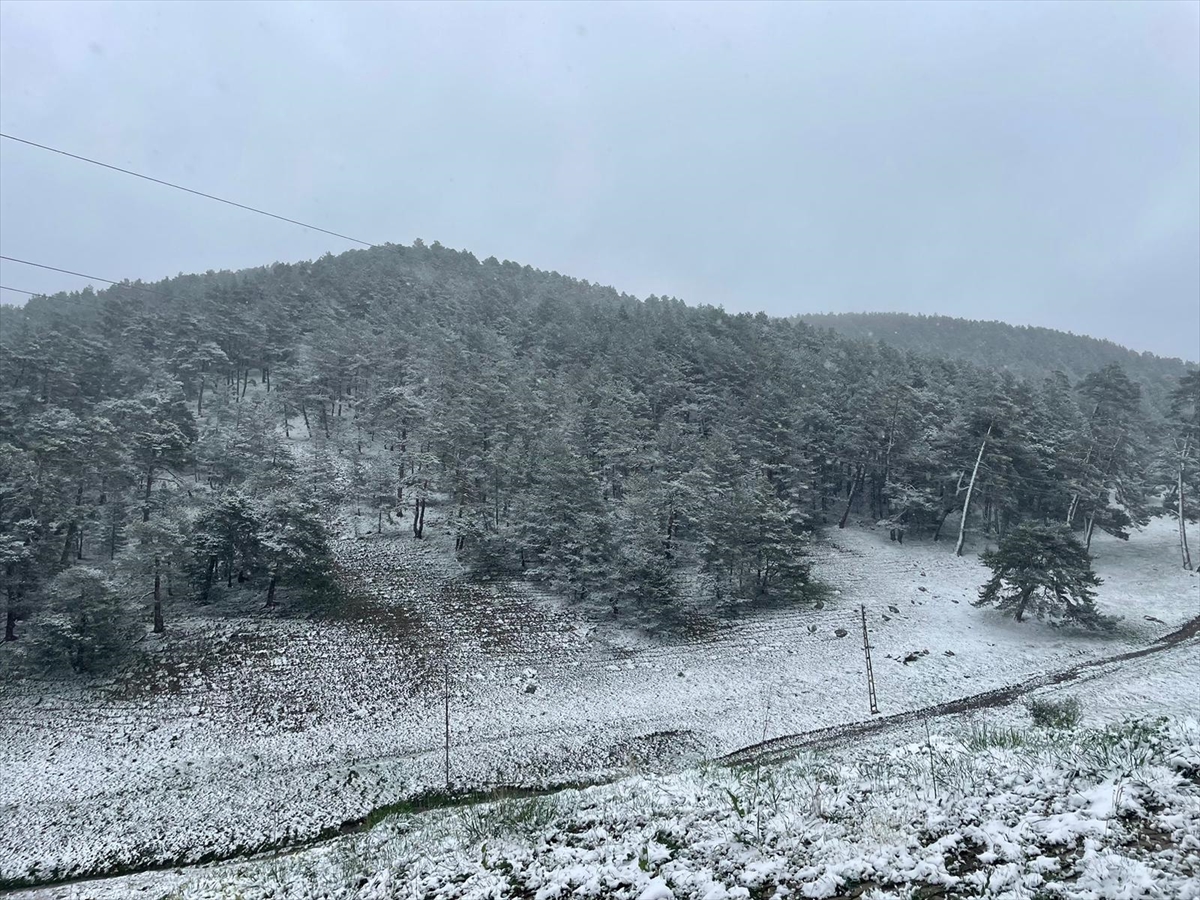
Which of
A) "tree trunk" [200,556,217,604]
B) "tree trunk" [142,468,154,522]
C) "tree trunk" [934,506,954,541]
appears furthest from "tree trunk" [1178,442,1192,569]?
"tree trunk" [142,468,154,522]

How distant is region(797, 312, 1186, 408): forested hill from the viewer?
10744 centimetres

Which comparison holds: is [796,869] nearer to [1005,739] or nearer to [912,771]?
[912,771]

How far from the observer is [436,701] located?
24.5 m

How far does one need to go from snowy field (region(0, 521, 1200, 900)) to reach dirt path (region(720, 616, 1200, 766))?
677 millimetres

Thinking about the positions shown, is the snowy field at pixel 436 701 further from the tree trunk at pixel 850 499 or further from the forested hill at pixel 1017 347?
the forested hill at pixel 1017 347

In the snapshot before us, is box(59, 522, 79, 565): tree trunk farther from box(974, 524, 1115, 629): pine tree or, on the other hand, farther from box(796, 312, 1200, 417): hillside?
box(796, 312, 1200, 417): hillside

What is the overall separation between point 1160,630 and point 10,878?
163 ft

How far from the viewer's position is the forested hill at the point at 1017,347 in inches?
4230

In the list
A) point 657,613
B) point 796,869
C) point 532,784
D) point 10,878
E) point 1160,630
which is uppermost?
point 796,869

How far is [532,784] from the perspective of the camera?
18938 millimetres

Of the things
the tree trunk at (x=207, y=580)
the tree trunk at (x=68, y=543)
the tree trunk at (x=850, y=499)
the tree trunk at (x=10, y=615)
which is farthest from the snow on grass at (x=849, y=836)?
the tree trunk at (x=850, y=499)

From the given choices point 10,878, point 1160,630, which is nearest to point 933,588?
point 1160,630

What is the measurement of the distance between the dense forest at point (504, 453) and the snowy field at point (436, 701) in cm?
336

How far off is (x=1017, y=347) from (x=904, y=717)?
462 feet
